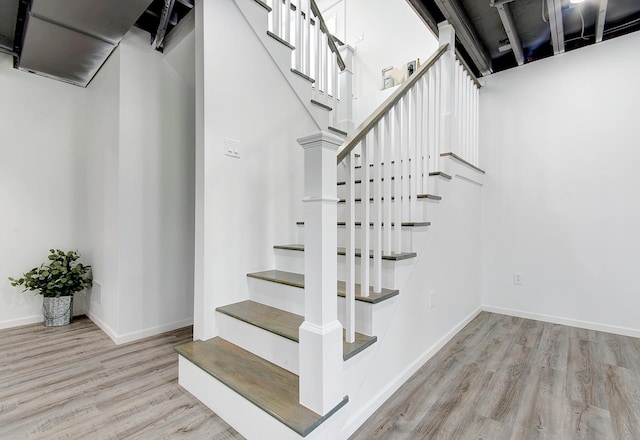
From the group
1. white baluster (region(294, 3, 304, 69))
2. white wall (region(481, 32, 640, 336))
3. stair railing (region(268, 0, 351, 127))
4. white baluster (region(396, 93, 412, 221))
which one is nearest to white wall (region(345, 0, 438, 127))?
stair railing (region(268, 0, 351, 127))

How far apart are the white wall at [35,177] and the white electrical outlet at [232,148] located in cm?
206

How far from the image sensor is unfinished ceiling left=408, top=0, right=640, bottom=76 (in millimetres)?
2406

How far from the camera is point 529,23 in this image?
267cm

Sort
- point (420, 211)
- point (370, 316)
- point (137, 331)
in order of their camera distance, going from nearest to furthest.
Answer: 1. point (370, 316)
2. point (420, 211)
3. point (137, 331)

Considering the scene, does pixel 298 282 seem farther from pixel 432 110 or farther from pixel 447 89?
pixel 447 89

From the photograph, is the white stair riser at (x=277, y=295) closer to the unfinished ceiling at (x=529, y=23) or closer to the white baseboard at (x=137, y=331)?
the white baseboard at (x=137, y=331)

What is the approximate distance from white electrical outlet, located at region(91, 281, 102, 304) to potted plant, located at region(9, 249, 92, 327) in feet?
0.28

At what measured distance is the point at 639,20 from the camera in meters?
2.49

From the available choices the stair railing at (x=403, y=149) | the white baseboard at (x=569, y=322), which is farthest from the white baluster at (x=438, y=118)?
the white baseboard at (x=569, y=322)

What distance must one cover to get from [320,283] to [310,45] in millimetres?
2416

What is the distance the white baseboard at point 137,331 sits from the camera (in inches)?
95.7

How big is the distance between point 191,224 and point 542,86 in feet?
11.8

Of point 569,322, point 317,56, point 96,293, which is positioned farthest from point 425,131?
point 96,293

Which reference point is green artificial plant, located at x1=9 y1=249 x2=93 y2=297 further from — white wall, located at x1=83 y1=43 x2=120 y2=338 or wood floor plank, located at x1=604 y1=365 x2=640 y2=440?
wood floor plank, located at x1=604 y1=365 x2=640 y2=440
